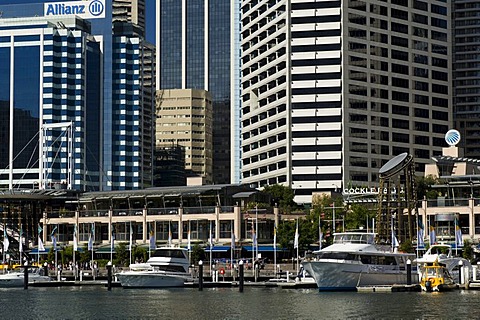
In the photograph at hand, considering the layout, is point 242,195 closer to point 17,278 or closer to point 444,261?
point 17,278

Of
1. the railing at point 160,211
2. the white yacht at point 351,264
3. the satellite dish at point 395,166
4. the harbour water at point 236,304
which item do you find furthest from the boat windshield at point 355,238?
the railing at point 160,211

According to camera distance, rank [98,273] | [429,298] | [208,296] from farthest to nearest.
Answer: [98,273]
[208,296]
[429,298]

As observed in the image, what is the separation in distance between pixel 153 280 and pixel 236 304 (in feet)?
98.2

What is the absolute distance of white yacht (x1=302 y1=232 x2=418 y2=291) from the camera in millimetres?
118625

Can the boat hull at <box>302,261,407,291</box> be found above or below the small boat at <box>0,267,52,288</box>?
above

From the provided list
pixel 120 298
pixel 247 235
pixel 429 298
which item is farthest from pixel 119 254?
pixel 429 298

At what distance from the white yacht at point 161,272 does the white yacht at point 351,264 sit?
64.8ft

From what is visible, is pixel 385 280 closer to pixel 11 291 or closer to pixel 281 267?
pixel 281 267

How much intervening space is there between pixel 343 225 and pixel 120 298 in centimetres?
5597

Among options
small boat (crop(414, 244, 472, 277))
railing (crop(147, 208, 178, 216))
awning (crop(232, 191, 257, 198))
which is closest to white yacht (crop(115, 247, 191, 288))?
small boat (crop(414, 244, 472, 277))

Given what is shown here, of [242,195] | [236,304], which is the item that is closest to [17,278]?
[236,304]

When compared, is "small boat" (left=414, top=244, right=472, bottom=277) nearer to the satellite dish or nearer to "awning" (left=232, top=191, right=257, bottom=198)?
the satellite dish

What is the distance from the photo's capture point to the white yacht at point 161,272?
132 m

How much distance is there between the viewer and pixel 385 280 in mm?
121750
